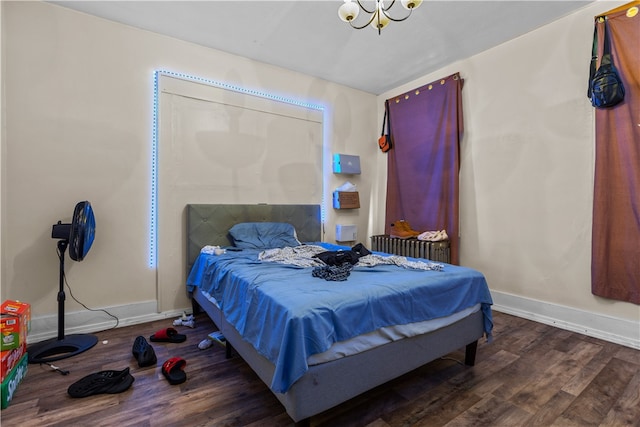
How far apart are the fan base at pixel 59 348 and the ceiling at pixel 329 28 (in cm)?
285

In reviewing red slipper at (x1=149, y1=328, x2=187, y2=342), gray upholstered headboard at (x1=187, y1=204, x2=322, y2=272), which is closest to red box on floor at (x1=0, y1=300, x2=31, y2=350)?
red slipper at (x1=149, y1=328, x2=187, y2=342)

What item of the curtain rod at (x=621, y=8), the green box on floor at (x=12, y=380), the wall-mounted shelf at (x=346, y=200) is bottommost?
the green box on floor at (x=12, y=380)

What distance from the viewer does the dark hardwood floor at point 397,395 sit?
1618mm

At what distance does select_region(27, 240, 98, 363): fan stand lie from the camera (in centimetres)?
226

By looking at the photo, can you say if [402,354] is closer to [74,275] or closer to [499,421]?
[499,421]

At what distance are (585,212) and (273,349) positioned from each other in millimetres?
3009

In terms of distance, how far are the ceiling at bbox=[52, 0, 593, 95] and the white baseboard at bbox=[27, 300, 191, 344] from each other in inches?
107

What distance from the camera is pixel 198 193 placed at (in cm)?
328

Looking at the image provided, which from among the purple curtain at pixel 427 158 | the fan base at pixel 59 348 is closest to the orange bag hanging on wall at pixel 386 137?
the purple curtain at pixel 427 158

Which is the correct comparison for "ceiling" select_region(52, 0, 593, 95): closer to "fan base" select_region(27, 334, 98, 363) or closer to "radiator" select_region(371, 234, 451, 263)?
"radiator" select_region(371, 234, 451, 263)

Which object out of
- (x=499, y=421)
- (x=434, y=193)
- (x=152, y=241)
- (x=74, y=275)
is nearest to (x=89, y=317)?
(x=74, y=275)

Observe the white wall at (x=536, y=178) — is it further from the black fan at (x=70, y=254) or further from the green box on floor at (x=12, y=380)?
the green box on floor at (x=12, y=380)

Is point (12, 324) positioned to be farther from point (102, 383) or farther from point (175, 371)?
point (175, 371)

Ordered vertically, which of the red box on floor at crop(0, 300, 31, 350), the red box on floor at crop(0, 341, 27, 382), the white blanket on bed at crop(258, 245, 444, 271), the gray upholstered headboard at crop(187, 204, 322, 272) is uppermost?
the gray upholstered headboard at crop(187, 204, 322, 272)
